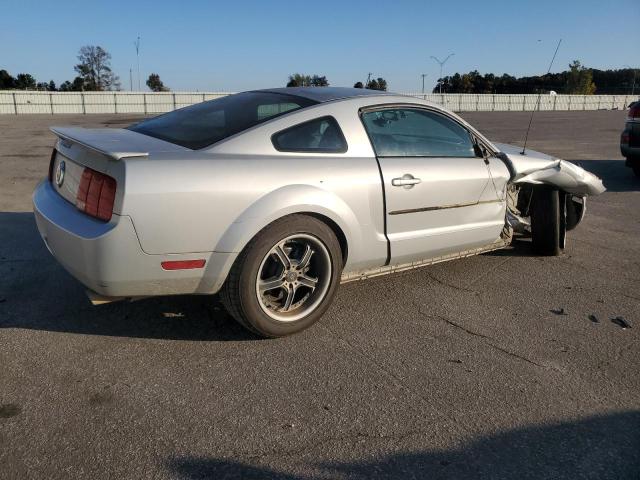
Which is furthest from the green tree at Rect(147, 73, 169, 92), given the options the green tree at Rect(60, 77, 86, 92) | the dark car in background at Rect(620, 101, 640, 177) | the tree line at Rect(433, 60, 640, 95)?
the dark car in background at Rect(620, 101, 640, 177)

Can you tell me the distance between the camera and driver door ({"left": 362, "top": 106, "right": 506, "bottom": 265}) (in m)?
3.90

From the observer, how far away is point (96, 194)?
10.1 ft

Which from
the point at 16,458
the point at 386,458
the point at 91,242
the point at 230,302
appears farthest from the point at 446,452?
the point at 91,242

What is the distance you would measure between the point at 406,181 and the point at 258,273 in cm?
127

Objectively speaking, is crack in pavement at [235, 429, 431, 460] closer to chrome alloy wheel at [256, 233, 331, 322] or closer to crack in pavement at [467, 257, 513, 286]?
chrome alloy wheel at [256, 233, 331, 322]

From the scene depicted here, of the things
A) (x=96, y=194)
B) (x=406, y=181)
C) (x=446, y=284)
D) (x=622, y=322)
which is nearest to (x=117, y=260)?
(x=96, y=194)

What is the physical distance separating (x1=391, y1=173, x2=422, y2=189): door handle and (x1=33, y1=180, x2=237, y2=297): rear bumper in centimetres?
128

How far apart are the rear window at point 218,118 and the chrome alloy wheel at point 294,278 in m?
0.81

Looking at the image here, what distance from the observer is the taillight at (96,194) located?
2.97m

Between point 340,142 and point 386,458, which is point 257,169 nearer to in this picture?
point 340,142

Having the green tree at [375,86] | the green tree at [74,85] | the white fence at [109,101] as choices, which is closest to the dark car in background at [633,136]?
the green tree at [375,86]

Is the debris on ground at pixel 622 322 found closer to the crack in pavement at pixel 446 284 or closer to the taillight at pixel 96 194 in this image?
the crack in pavement at pixel 446 284

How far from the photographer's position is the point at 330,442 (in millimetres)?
2496

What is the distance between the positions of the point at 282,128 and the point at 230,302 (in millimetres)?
1134
